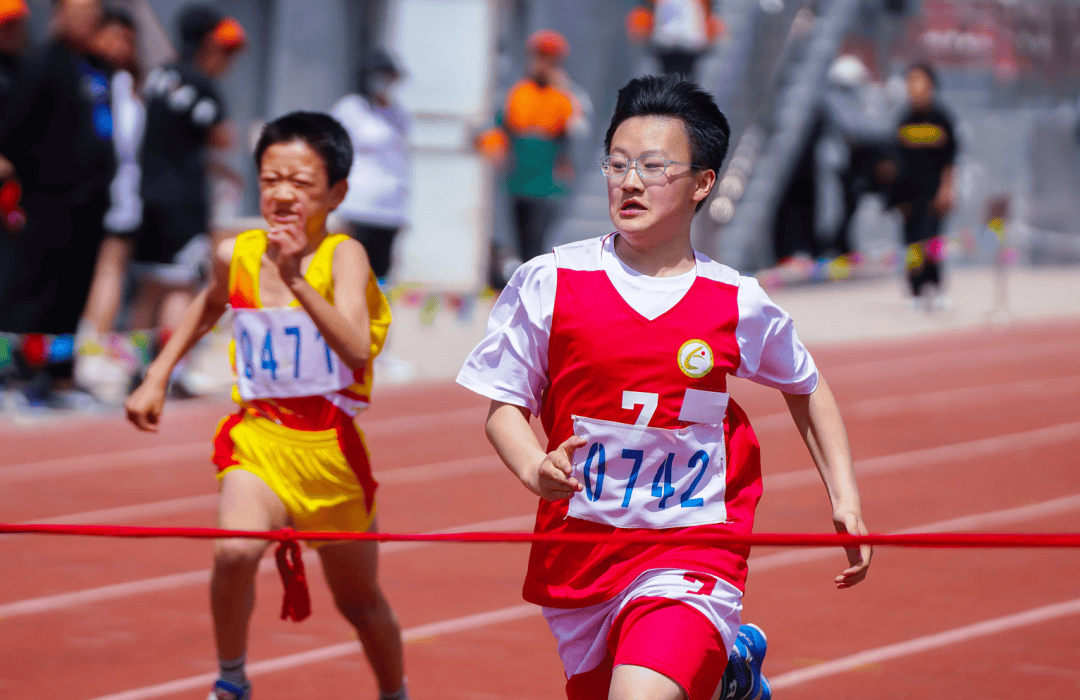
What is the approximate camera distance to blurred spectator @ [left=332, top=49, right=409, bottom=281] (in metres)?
10.6

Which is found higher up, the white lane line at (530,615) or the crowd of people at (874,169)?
the crowd of people at (874,169)

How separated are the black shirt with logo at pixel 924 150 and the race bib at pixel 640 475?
1208cm

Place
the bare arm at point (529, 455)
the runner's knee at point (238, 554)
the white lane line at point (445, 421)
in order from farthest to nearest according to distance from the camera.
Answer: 1. the white lane line at point (445, 421)
2. the runner's knee at point (238, 554)
3. the bare arm at point (529, 455)

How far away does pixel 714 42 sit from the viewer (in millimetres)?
16141

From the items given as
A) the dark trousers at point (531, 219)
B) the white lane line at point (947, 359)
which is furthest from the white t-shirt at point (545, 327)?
the dark trousers at point (531, 219)

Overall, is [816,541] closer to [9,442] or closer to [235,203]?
[9,442]

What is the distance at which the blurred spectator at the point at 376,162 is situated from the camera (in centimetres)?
1064

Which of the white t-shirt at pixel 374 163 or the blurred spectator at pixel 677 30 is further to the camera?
the blurred spectator at pixel 677 30

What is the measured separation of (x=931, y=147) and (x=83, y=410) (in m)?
8.64

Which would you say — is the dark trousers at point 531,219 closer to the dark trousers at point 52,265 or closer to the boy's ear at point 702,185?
the dark trousers at point 52,265

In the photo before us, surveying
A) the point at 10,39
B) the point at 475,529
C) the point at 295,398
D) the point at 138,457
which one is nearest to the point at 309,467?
the point at 295,398

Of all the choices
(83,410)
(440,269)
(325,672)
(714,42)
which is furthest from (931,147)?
(325,672)

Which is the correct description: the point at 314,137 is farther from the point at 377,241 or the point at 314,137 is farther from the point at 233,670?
the point at 377,241

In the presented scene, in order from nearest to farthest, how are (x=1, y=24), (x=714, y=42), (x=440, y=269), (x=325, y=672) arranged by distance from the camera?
(x=325, y=672) → (x=1, y=24) → (x=440, y=269) → (x=714, y=42)
